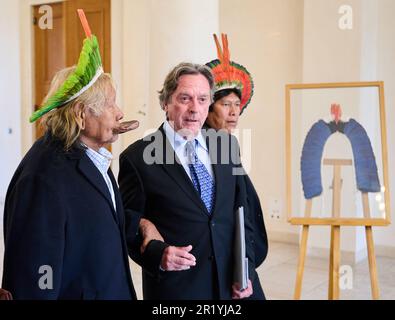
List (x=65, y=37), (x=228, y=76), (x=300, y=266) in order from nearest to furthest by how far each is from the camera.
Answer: (x=228, y=76), (x=300, y=266), (x=65, y=37)

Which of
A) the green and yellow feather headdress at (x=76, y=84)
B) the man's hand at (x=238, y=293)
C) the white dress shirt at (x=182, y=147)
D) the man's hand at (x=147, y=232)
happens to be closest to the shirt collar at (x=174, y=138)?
the white dress shirt at (x=182, y=147)

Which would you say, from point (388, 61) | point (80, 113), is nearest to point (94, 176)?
point (80, 113)

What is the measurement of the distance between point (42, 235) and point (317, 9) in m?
4.46

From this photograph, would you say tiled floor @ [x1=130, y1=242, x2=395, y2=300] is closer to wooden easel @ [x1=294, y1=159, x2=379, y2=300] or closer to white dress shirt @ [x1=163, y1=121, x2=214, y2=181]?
wooden easel @ [x1=294, y1=159, x2=379, y2=300]

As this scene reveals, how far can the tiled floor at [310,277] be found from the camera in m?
4.24

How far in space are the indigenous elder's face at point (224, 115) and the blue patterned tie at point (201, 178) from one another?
1.47 ft

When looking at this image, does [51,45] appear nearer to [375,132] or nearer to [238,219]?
[375,132]

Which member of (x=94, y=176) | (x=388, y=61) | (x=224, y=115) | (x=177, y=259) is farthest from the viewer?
(x=388, y=61)

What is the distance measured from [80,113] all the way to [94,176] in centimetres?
19

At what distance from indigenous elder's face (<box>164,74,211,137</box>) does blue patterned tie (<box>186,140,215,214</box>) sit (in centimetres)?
6

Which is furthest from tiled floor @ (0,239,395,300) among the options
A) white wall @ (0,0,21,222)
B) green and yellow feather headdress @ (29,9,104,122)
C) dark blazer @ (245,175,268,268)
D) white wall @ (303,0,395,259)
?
green and yellow feather headdress @ (29,9,104,122)

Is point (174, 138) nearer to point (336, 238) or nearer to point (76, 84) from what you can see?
point (76, 84)

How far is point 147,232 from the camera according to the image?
1.89 meters

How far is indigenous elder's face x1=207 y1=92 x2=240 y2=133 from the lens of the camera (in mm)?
2424
